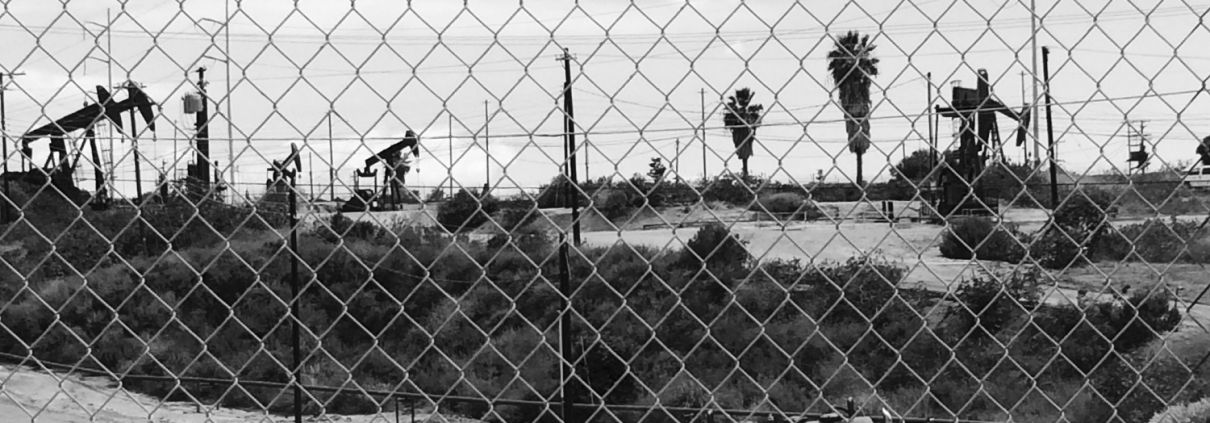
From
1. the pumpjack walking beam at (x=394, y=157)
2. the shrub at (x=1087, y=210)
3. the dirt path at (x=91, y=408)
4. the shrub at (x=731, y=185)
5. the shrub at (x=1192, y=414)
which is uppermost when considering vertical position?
the pumpjack walking beam at (x=394, y=157)

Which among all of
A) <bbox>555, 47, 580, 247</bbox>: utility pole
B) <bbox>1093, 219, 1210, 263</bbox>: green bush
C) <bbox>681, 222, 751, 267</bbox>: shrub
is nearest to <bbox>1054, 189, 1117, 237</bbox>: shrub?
<bbox>1093, 219, 1210, 263</bbox>: green bush

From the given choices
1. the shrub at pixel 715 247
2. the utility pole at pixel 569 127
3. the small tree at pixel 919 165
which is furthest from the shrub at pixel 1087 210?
the utility pole at pixel 569 127

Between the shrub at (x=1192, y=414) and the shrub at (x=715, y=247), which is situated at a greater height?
Answer: the shrub at (x=715, y=247)

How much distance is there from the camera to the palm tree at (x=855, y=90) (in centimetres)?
192

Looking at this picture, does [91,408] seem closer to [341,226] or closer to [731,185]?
[341,226]

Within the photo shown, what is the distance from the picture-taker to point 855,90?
2561 millimetres

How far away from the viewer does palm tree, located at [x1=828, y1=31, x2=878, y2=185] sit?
192cm

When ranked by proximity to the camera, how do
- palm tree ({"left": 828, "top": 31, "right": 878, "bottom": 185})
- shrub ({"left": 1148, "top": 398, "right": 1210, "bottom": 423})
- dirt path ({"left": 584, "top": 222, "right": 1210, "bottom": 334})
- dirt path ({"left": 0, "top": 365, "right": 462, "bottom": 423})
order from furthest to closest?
dirt path ({"left": 0, "top": 365, "right": 462, "bottom": 423}) < shrub ({"left": 1148, "top": 398, "right": 1210, "bottom": 423}) < dirt path ({"left": 584, "top": 222, "right": 1210, "bottom": 334}) < palm tree ({"left": 828, "top": 31, "right": 878, "bottom": 185})

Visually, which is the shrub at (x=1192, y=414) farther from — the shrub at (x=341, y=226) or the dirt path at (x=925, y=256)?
the shrub at (x=341, y=226)

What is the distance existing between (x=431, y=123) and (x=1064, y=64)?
3.74 feet

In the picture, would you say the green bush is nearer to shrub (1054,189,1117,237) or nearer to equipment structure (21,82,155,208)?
shrub (1054,189,1117,237)

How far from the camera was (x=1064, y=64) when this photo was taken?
6.51 feet

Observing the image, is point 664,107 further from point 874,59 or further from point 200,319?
point 200,319

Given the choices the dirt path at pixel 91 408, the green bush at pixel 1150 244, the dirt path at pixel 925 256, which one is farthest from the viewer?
the dirt path at pixel 91 408
